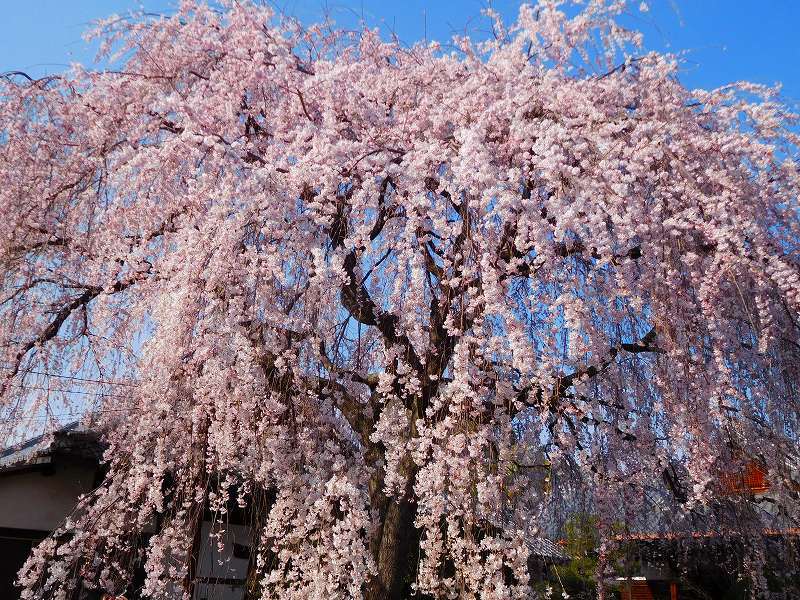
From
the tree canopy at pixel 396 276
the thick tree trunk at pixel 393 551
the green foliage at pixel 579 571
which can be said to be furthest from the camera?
the green foliage at pixel 579 571

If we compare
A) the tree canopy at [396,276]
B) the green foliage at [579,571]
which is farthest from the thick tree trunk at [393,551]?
the green foliage at [579,571]

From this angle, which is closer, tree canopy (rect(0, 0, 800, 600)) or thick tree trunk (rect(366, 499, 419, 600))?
tree canopy (rect(0, 0, 800, 600))

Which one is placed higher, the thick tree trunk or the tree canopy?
the tree canopy

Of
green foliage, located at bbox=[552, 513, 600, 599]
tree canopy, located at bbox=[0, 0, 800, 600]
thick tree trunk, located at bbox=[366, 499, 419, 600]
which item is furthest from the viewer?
green foliage, located at bbox=[552, 513, 600, 599]

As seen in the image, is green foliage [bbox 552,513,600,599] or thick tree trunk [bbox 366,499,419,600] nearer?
thick tree trunk [bbox 366,499,419,600]

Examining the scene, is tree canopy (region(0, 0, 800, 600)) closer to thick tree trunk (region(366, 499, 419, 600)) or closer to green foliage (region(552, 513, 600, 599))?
thick tree trunk (region(366, 499, 419, 600))

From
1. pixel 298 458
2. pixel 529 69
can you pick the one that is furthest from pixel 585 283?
pixel 298 458

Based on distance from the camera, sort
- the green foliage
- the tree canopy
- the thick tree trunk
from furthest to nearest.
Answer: the green foliage, the thick tree trunk, the tree canopy

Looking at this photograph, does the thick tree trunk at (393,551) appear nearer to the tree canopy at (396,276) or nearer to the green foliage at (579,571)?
the tree canopy at (396,276)

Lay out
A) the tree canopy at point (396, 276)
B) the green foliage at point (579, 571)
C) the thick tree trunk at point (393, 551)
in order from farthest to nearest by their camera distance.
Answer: the green foliage at point (579, 571), the thick tree trunk at point (393, 551), the tree canopy at point (396, 276)

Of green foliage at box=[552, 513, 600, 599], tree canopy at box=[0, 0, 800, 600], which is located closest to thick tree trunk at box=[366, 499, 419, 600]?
tree canopy at box=[0, 0, 800, 600]

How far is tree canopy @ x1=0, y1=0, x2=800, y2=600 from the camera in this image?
159 inches

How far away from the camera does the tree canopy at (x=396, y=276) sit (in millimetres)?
4047

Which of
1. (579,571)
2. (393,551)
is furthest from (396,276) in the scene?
(579,571)
